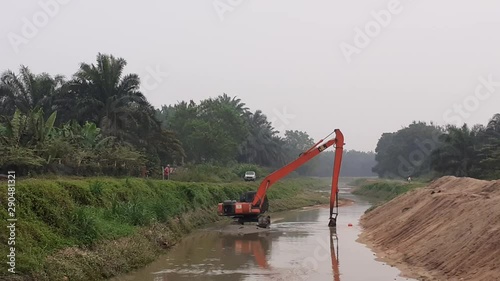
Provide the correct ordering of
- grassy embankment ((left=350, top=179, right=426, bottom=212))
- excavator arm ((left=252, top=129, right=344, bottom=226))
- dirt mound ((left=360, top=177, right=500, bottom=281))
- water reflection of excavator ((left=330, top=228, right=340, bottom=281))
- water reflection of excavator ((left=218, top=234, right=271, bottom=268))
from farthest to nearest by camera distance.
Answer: grassy embankment ((left=350, top=179, right=426, bottom=212))
excavator arm ((left=252, top=129, right=344, bottom=226))
water reflection of excavator ((left=218, top=234, right=271, bottom=268))
water reflection of excavator ((left=330, top=228, right=340, bottom=281))
dirt mound ((left=360, top=177, right=500, bottom=281))

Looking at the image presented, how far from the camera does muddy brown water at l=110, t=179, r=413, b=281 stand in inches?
581

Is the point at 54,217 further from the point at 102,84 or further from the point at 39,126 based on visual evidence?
the point at 102,84

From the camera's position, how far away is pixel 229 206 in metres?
27.6

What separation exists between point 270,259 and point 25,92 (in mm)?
32713

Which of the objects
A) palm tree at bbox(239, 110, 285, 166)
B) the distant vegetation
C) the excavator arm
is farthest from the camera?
palm tree at bbox(239, 110, 285, 166)

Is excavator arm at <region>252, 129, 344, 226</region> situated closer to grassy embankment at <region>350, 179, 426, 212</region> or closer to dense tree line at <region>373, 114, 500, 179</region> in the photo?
dense tree line at <region>373, 114, 500, 179</region>

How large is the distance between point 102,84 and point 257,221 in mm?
19399

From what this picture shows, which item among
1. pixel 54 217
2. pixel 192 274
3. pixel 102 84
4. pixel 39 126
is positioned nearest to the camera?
pixel 54 217

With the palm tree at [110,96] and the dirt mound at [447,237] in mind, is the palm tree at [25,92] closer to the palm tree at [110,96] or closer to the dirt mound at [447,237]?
the palm tree at [110,96]

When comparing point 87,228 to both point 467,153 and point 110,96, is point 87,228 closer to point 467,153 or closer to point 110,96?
point 110,96

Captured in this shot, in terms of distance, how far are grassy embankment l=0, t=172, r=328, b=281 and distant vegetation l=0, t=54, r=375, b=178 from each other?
3.60m

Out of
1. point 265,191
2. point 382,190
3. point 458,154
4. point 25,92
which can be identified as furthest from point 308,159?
point 382,190

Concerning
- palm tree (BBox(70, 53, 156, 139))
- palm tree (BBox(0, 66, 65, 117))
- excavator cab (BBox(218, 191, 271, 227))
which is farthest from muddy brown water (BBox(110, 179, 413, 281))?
palm tree (BBox(0, 66, 65, 117))

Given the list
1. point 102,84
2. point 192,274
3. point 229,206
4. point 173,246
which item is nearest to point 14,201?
point 192,274
